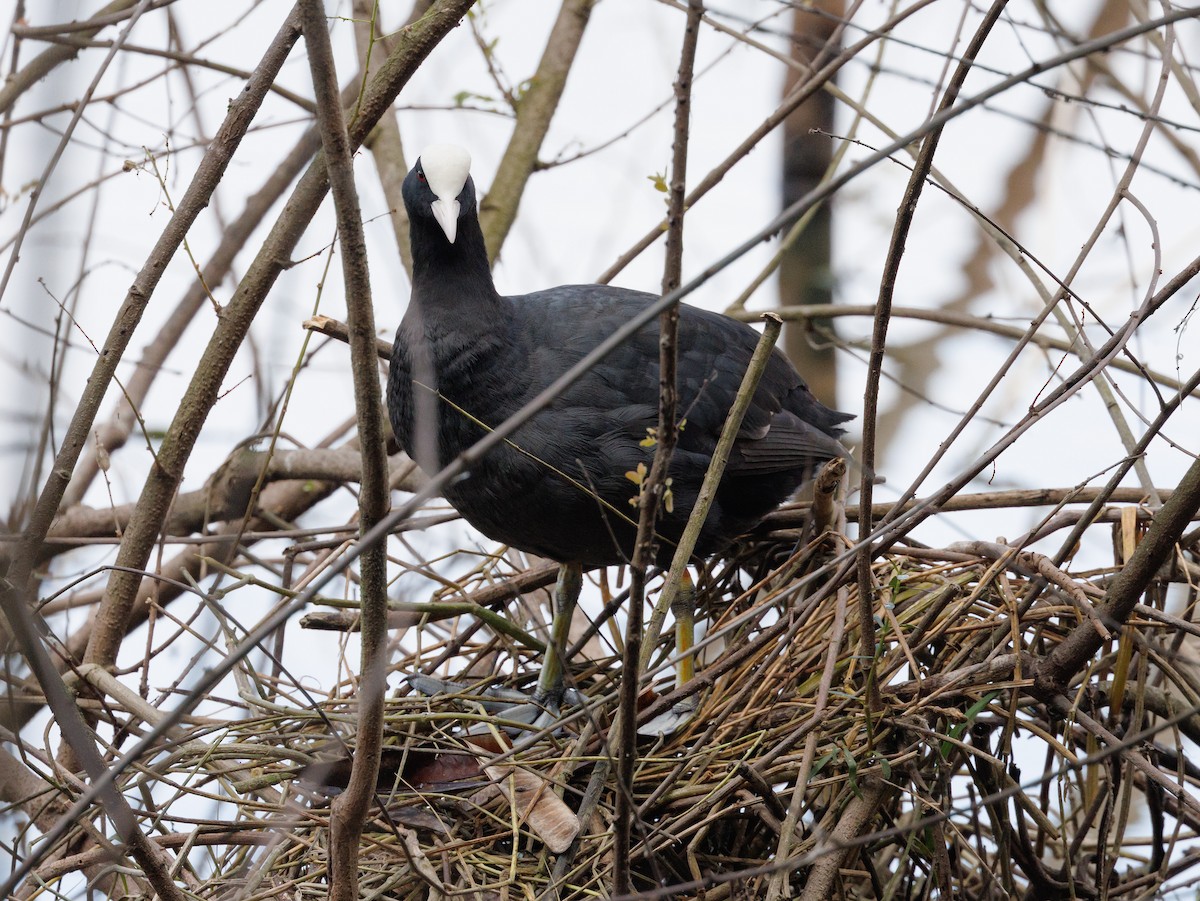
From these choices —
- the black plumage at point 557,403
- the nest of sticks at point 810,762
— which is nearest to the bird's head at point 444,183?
the black plumage at point 557,403

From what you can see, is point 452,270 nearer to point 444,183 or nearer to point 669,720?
point 444,183

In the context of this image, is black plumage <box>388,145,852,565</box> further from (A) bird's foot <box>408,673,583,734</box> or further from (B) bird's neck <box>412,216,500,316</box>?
(A) bird's foot <box>408,673,583,734</box>

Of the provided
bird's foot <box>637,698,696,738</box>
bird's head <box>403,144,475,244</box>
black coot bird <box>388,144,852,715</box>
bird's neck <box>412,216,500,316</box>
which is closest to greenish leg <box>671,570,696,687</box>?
black coot bird <box>388,144,852,715</box>

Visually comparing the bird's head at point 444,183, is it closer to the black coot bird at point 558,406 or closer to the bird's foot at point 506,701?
the black coot bird at point 558,406

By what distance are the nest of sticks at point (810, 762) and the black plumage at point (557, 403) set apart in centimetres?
38

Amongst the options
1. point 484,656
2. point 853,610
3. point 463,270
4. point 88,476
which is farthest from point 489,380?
point 88,476

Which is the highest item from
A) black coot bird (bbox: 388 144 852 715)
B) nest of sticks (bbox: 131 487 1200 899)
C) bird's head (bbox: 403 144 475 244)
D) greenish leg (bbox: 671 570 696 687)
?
bird's head (bbox: 403 144 475 244)

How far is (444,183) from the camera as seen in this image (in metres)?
3.56

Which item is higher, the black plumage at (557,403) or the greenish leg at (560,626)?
the black plumage at (557,403)

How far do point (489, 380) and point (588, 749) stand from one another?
1.10m

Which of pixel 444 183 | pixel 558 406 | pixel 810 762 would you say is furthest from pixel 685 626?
pixel 444 183

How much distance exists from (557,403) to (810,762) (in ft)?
4.37

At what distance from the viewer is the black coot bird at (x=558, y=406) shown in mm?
3494

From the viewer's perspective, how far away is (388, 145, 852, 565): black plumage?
3.49 m
